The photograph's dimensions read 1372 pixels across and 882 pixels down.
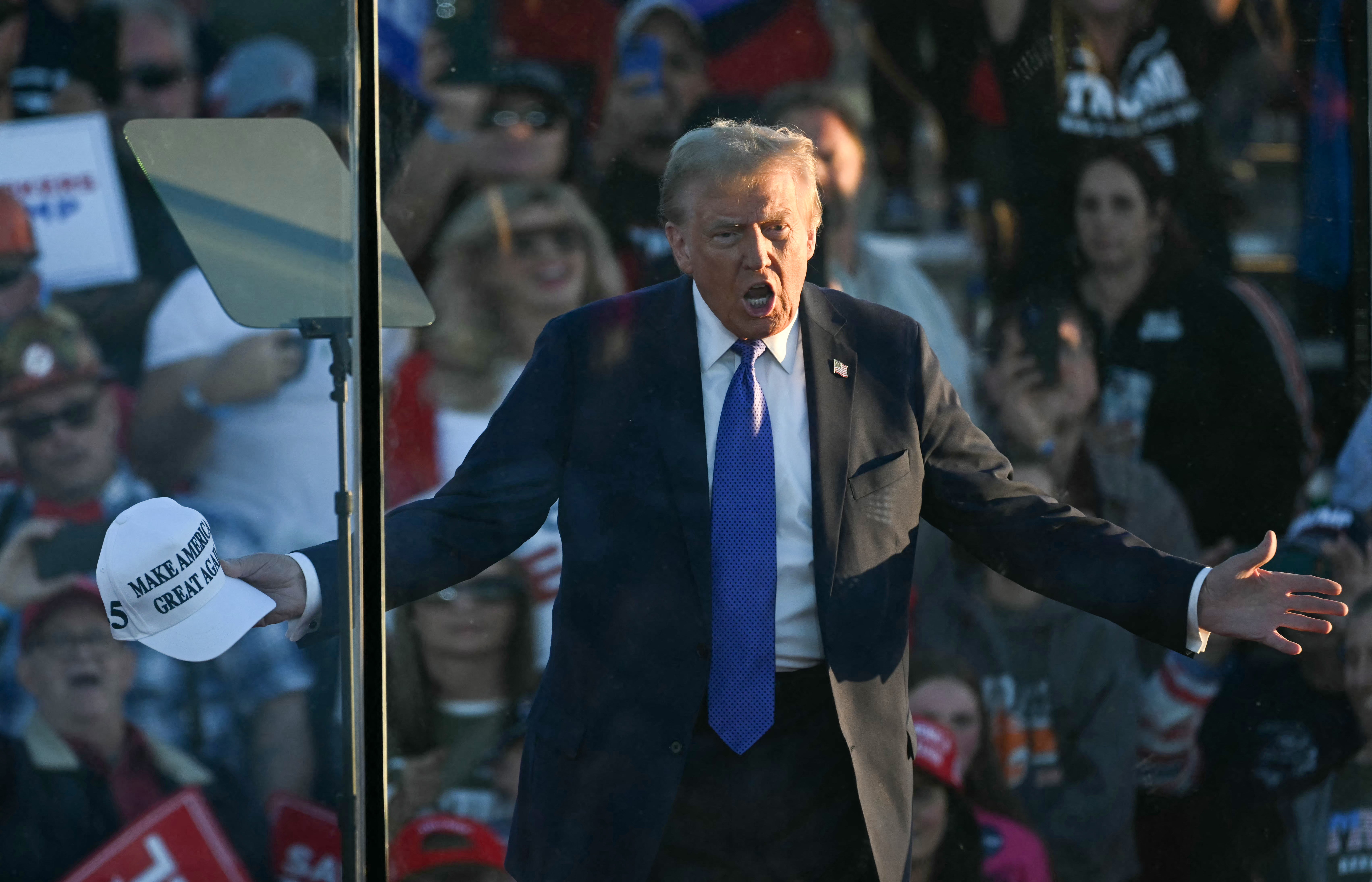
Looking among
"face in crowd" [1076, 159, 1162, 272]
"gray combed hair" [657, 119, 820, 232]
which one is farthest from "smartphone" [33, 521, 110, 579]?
"face in crowd" [1076, 159, 1162, 272]

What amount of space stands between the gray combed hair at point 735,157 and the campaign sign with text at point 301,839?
4.09 feet

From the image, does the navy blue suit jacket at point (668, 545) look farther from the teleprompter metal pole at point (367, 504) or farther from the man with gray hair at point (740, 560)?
the teleprompter metal pole at point (367, 504)

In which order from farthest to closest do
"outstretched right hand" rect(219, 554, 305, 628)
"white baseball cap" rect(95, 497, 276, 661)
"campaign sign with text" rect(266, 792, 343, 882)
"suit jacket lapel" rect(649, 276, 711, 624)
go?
1. "campaign sign with text" rect(266, 792, 343, 882)
2. "suit jacket lapel" rect(649, 276, 711, 624)
3. "outstretched right hand" rect(219, 554, 305, 628)
4. "white baseball cap" rect(95, 497, 276, 661)

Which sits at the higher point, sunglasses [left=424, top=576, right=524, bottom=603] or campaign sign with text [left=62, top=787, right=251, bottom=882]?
sunglasses [left=424, top=576, right=524, bottom=603]

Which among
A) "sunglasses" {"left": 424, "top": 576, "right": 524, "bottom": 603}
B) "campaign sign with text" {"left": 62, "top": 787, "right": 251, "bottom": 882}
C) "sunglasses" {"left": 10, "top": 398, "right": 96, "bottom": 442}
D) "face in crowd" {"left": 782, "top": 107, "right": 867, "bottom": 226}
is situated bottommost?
"campaign sign with text" {"left": 62, "top": 787, "right": 251, "bottom": 882}

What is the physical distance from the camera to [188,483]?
7.54 feet

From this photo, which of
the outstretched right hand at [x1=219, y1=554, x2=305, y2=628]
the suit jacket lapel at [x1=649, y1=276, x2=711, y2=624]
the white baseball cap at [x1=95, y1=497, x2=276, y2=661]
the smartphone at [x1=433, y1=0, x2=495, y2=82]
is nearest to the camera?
the white baseball cap at [x1=95, y1=497, x2=276, y2=661]

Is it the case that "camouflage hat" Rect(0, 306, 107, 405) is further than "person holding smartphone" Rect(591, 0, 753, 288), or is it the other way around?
"person holding smartphone" Rect(591, 0, 753, 288)

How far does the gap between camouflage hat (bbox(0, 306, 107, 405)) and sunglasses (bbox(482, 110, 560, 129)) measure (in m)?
0.84

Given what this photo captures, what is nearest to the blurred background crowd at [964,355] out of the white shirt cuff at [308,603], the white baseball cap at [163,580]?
the white shirt cuff at [308,603]

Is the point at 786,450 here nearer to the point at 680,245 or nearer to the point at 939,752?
the point at 680,245

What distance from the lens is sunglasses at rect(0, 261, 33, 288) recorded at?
2.29 meters

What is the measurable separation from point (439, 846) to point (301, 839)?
300 millimetres

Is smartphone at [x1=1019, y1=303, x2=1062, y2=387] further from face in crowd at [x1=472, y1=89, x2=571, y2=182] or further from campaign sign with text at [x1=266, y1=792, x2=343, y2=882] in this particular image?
campaign sign with text at [x1=266, y1=792, x2=343, y2=882]
